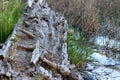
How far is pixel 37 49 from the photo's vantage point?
10.4 ft

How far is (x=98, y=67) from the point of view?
14.8ft

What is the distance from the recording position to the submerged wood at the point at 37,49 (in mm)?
2932

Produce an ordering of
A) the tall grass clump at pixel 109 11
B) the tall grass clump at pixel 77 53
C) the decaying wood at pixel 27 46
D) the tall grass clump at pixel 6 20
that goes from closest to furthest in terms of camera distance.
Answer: the decaying wood at pixel 27 46 → the tall grass clump at pixel 6 20 → the tall grass clump at pixel 77 53 → the tall grass clump at pixel 109 11

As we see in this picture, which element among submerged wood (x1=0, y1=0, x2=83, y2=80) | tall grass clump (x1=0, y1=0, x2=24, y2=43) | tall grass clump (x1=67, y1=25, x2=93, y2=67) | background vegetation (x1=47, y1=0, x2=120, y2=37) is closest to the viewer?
submerged wood (x1=0, y1=0, x2=83, y2=80)

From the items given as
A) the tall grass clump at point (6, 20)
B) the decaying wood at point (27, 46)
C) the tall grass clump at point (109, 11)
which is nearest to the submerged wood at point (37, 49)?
the decaying wood at point (27, 46)

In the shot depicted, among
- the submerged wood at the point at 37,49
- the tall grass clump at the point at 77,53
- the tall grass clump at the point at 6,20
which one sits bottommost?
the tall grass clump at the point at 77,53

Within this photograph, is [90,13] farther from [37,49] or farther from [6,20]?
[37,49]

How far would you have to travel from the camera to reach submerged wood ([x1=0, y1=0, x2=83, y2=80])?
2.93 m

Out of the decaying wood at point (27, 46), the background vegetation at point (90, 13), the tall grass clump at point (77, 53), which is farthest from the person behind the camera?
the background vegetation at point (90, 13)

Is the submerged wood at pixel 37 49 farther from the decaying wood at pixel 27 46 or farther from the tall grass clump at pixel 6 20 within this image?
the tall grass clump at pixel 6 20

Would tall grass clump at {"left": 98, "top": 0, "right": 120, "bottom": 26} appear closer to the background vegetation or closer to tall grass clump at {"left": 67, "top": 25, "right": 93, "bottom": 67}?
the background vegetation

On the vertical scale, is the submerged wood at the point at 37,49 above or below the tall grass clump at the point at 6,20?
below

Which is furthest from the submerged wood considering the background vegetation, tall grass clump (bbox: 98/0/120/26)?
tall grass clump (bbox: 98/0/120/26)

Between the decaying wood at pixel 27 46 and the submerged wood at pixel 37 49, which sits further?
the decaying wood at pixel 27 46
